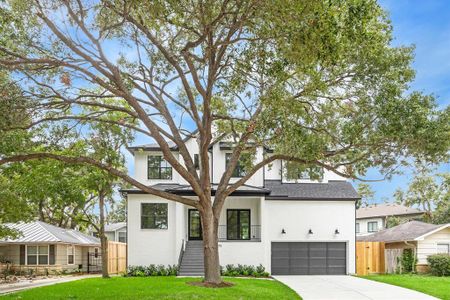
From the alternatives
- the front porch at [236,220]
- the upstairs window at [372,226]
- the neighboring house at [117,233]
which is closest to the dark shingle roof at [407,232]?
the front porch at [236,220]

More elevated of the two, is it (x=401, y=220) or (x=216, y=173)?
(x=216, y=173)

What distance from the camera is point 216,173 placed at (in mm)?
26312

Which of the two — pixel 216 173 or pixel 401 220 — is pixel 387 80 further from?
pixel 401 220

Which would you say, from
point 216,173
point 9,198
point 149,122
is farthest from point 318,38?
point 216,173

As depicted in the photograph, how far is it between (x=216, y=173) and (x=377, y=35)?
15.2m

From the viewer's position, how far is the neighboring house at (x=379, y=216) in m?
46.2

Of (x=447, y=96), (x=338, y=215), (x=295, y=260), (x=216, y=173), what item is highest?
(x=447, y=96)

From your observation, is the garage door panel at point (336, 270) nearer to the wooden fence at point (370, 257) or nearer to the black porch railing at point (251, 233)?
the wooden fence at point (370, 257)

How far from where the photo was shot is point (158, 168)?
87.0 ft

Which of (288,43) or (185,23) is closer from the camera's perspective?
(288,43)

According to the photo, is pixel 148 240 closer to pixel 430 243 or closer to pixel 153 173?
pixel 153 173

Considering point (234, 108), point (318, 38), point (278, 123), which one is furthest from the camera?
point (234, 108)

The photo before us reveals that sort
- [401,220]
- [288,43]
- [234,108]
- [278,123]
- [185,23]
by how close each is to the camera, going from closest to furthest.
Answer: [288,43], [185,23], [278,123], [234,108], [401,220]

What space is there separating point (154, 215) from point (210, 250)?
8896 mm
